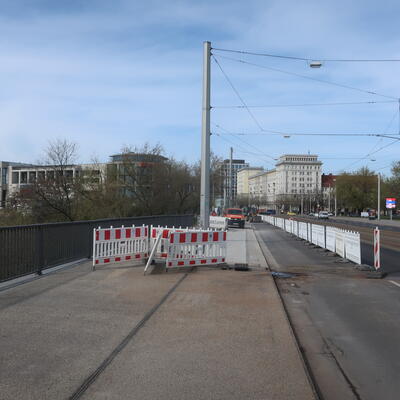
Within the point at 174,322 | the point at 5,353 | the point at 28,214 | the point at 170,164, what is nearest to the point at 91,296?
the point at 174,322

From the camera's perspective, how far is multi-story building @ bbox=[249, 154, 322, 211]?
13538 centimetres

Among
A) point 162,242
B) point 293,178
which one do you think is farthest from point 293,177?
point 162,242

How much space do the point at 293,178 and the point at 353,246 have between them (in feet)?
430

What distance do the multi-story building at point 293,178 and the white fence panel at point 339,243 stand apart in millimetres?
112554

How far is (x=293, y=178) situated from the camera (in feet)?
475

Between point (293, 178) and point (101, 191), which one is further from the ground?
point (293, 178)

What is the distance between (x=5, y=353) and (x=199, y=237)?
8.41 meters

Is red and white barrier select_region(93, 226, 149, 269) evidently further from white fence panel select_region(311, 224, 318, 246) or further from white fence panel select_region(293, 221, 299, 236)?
white fence panel select_region(293, 221, 299, 236)

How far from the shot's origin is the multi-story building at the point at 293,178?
13538 centimetres

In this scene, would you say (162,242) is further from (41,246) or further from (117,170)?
(117,170)

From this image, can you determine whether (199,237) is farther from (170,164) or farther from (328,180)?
(328,180)

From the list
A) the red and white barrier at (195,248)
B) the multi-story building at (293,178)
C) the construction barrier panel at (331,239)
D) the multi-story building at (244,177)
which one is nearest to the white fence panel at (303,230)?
the construction barrier panel at (331,239)

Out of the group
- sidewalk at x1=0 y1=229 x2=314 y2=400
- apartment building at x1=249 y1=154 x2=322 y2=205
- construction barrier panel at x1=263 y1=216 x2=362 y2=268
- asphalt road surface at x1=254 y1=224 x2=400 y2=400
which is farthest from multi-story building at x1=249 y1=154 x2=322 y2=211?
sidewalk at x1=0 y1=229 x2=314 y2=400

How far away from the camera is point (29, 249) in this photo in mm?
10938
